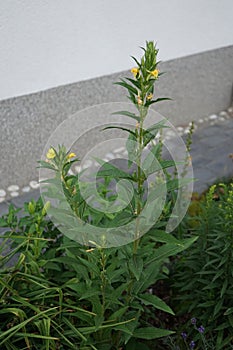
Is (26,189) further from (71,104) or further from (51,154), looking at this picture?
(51,154)

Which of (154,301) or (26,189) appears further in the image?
(26,189)

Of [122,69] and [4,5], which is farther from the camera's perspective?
[122,69]

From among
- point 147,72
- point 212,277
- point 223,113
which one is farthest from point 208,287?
point 223,113

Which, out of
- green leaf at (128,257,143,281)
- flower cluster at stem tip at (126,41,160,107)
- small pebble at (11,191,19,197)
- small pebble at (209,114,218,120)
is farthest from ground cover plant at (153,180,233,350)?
small pebble at (209,114,218,120)

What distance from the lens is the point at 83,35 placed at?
3807 millimetres

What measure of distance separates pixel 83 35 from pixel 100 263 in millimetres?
2429

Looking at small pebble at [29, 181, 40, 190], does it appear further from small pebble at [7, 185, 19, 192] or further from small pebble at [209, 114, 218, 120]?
small pebble at [209, 114, 218, 120]

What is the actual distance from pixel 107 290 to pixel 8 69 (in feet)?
7.01

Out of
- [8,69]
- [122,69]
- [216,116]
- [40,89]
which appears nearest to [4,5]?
[8,69]

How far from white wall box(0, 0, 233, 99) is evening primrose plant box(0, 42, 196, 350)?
5.40 feet

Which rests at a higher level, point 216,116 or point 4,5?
point 4,5

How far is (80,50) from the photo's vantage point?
151 inches

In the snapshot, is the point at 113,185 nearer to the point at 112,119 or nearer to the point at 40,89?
the point at 112,119

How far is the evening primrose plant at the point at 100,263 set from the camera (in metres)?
1.65
